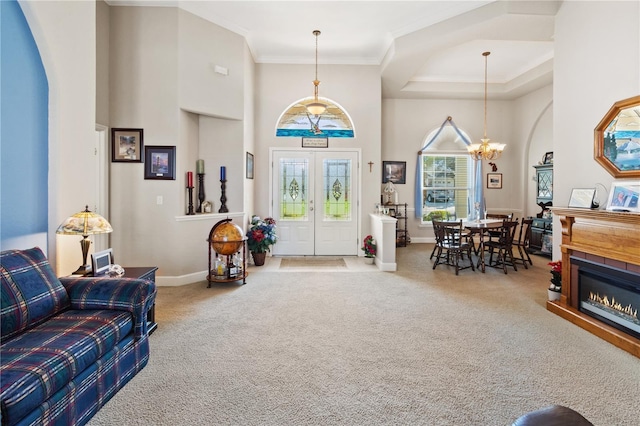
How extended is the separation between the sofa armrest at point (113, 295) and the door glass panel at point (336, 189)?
4.79 metres

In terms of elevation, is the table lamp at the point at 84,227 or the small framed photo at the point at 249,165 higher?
the small framed photo at the point at 249,165

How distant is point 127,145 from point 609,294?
6160 millimetres

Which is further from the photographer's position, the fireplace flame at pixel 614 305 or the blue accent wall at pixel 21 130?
the fireplace flame at pixel 614 305

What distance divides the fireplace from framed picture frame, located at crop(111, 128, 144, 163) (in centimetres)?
579

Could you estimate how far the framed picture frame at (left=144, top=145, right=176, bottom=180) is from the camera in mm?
4852

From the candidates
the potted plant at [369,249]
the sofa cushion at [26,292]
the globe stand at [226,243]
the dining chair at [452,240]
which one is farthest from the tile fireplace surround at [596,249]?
the sofa cushion at [26,292]

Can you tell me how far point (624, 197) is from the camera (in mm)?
3246

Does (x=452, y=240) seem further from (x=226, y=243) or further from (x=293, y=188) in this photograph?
(x=226, y=243)

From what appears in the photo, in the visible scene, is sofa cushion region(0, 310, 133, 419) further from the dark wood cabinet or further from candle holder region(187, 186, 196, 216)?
the dark wood cabinet

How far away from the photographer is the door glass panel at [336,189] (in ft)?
23.3

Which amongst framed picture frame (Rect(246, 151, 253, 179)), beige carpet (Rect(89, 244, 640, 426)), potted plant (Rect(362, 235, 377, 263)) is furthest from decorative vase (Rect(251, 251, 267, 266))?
potted plant (Rect(362, 235, 377, 263))

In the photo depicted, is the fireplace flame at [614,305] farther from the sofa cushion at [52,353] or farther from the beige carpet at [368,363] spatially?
the sofa cushion at [52,353]

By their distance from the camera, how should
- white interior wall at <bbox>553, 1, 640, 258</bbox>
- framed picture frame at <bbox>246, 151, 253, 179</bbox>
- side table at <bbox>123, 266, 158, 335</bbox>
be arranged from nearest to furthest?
side table at <bbox>123, 266, 158, 335</bbox> → white interior wall at <bbox>553, 1, 640, 258</bbox> → framed picture frame at <bbox>246, 151, 253, 179</bbox>

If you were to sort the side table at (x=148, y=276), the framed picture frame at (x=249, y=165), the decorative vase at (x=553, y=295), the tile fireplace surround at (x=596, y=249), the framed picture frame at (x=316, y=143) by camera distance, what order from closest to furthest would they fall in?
1. the tile fireplace surround at (x=596, y=249)
2. the side table at (x=148, y=276)
3. the decorative vase at (x=553, y=295)
4. the framed picture frame at (x=249, y=165)
5. the framed picture frame at (x=316, y=143)
